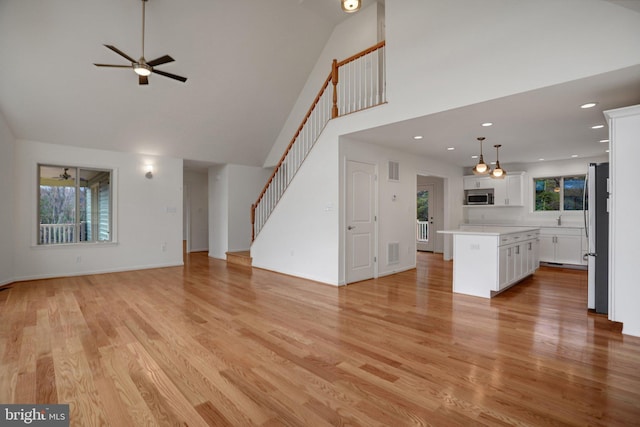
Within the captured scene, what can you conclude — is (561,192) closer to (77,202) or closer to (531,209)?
(531,209)

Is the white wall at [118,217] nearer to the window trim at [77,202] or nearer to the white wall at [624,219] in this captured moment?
the window trim at [77,202]

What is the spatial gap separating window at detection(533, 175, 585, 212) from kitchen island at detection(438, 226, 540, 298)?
377 cm

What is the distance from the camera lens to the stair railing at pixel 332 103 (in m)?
5.61

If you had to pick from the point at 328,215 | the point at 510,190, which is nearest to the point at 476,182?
the point at 510,190

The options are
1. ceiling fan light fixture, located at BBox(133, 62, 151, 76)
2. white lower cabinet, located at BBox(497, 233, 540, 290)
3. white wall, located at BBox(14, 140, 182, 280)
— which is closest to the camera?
ceiling fan light fixture, located at BBox(133, 62, 151, 76)

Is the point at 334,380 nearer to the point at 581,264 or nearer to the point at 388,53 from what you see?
the point at 388,53

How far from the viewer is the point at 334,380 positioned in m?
2.33

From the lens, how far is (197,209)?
34.0 ft

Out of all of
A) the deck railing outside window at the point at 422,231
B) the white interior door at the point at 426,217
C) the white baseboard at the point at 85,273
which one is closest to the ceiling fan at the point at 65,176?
the white baseboard at the point at 85,273

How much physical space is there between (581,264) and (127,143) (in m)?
10.6

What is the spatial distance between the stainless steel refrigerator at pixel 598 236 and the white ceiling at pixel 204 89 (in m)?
0.92

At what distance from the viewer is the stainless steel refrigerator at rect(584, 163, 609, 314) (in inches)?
153

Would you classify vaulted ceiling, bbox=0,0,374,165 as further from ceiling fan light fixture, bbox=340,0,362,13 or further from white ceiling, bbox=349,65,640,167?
ceiling fan light fixture, bbox=340,0,362,13

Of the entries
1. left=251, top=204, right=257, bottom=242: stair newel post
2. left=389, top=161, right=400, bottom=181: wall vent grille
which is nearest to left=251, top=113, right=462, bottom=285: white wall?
left=389, top=161, right=400, bottom=181: wall vent grille
